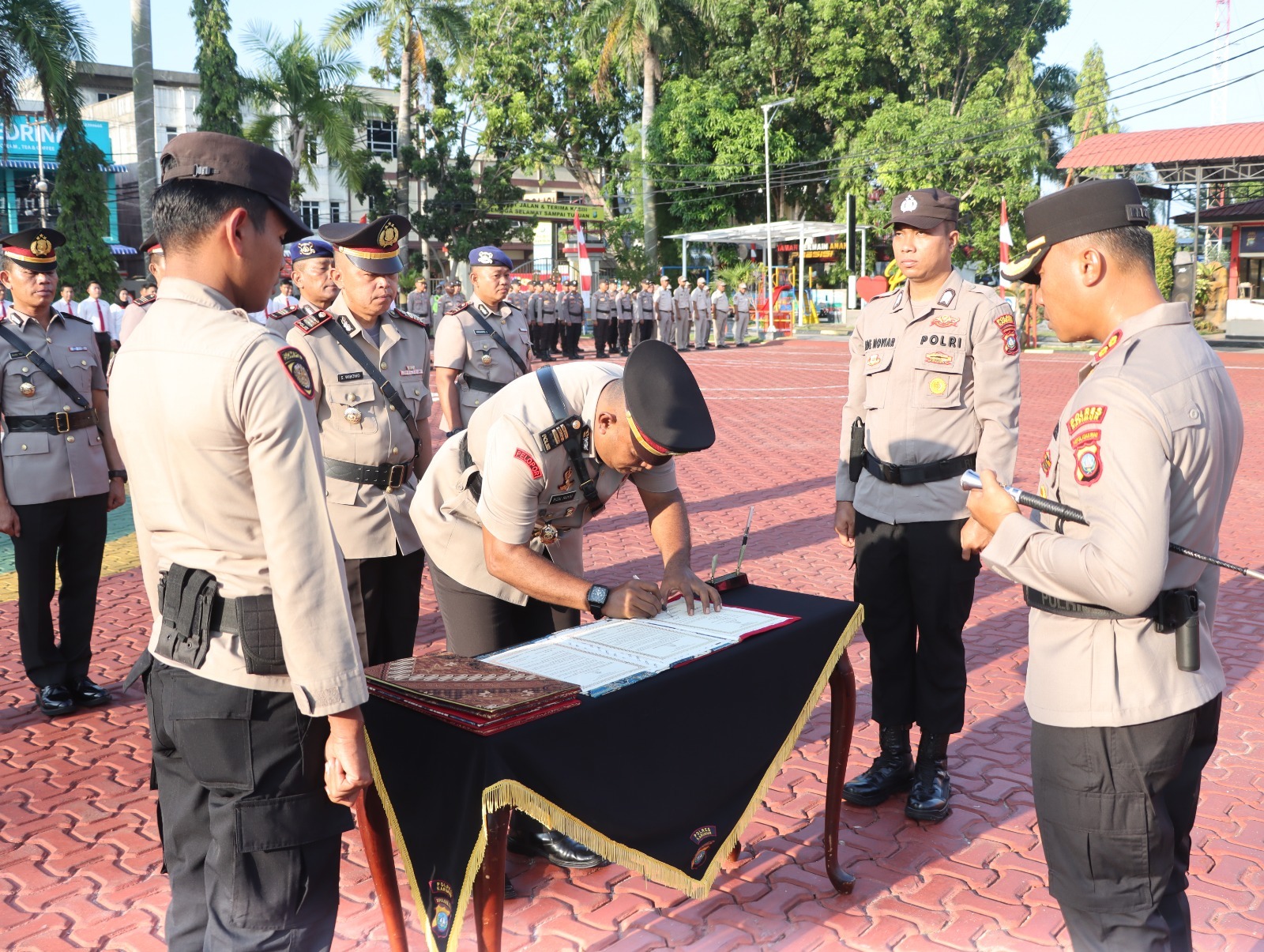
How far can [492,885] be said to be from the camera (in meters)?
2.43

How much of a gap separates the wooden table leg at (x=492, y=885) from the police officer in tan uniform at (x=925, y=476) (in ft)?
6.62

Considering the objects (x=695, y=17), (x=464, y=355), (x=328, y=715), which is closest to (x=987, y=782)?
(x=328, y=715)

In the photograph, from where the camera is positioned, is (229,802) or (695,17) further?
(695,17)

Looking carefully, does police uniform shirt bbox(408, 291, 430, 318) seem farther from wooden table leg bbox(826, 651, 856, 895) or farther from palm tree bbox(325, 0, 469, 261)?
wooden table leg bbox(826, 651, 856, 895)

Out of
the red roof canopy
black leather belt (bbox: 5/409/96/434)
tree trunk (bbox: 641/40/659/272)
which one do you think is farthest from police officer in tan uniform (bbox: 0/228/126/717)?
tree trunk (bbox: 641/40/659/272)

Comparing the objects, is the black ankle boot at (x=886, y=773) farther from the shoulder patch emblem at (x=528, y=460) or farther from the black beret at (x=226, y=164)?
the black beret at (x=226, y=164)

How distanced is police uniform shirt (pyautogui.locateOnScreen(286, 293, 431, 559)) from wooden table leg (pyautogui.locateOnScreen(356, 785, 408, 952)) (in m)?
1.72

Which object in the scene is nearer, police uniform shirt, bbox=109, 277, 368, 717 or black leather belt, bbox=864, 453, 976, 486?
police uniform shirt, bbox=109, 277, 368, 717

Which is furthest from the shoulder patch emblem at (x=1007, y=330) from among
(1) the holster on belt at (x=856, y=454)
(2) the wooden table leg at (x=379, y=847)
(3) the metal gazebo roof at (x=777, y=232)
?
(3) the metal gazebo roof at (x=777, y=232)

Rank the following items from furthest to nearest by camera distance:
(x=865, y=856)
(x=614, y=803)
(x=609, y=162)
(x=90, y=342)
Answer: (x=609, y=162) < (x=90, y=342) < (x=865, y=856) < (x=614, y=803)

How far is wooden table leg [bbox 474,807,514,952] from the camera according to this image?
7.87 feet

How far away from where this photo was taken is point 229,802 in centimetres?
212

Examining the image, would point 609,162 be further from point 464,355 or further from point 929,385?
point 929,385

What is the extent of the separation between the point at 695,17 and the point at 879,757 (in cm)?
3586
